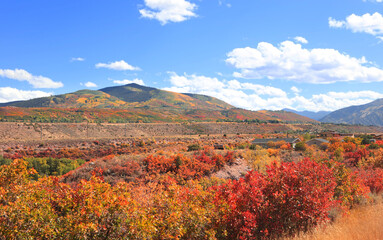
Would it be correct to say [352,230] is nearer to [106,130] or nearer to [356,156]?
[356,156]

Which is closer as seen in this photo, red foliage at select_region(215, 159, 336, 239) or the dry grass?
the dry grass

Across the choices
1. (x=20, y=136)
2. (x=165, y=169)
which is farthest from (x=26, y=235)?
(x=20, y=136)

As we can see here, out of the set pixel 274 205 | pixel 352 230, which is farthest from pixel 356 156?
pixel 274 205

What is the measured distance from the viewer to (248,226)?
6613 mm

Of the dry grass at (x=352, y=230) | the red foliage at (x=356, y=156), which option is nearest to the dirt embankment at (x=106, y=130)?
the red foliage at (x=356, y=156)

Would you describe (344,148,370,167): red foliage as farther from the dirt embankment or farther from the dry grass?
the dirt embankment

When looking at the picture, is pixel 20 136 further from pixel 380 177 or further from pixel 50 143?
pixel 380 177

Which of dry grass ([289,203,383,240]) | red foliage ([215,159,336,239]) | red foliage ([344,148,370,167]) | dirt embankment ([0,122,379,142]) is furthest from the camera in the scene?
dirt embankment ([0,122,379,142])

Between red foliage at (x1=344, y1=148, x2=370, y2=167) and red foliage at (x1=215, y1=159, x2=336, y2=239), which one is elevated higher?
red foliage at (x1=215, y1=159, x2=336, y2=239)

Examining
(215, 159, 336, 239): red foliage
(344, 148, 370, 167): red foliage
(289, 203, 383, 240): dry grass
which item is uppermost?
(215, 159, 336, 239): red foliage

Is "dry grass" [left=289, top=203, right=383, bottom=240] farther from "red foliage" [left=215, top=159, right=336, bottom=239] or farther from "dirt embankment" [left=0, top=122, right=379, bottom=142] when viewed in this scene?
"dirt embankment" [left=0, top=122, right=379, bottom=142]

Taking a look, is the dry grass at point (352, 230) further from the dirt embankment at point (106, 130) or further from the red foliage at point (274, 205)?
the dirt embankment at point (106, 130)

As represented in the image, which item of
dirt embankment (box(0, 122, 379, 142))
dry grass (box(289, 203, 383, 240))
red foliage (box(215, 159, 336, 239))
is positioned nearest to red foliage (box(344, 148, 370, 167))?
dry grass (box(289, 203, 383, 240))

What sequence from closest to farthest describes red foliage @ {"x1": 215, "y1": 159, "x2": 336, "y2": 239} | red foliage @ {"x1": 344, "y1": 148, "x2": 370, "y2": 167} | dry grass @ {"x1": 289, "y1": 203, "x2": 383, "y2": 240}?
dry grass @ {"x1": 289, "y1": 203, "x2": 383, "y2": 240}
red foliage @ {"x1": 215, "y1": 159, "x2": 336, "y2": 239}
red foliage @ {"x1": 344, "y1": 148, "x2": 370, "y2": 167}
